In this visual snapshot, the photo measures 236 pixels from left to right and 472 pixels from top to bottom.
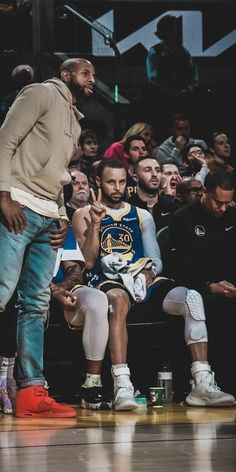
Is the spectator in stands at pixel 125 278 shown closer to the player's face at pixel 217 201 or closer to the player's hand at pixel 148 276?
the player's hand at pixel 148 276

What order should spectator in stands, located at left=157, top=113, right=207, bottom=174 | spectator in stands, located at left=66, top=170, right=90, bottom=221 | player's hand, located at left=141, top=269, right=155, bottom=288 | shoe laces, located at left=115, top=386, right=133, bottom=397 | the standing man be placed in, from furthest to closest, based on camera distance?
spectator in stands, located at left=157, top=113, right=207, bottom=174 < spectator in stands, located at left=66, top=170, right=90, bottom=221 < player's hand, located at left=141, top=269, right=155, bottom=288 < shoe laces, located at left=115, top=386, right=133, bottom=397 < the standing man

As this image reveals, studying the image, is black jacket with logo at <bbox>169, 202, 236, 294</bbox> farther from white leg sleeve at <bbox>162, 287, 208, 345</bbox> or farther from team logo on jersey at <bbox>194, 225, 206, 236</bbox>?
white leg sleeve at <bbox>162, 287, 208, 345</bbox>

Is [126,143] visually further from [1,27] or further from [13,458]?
[13,458]

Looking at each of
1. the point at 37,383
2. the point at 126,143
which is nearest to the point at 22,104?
the point at 37,383

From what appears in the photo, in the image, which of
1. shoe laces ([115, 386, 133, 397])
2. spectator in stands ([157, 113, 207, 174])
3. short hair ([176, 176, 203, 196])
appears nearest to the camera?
shoe laces ([115, 386, 133, 397])

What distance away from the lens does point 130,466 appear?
393cm

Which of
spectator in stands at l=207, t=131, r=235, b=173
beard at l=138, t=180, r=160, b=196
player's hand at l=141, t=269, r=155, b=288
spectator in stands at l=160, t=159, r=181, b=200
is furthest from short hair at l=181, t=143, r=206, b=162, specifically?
player's hand at l=141, t=269, r=155, b=288

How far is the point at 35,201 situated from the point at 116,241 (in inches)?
58.9

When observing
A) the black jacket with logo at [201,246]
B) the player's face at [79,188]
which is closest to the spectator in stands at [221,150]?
the player's face at [79,188]

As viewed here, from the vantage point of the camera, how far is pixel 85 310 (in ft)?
21.2

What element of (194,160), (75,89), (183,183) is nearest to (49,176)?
(75,89)

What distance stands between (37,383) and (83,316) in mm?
878

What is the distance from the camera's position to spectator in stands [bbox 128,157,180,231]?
7906 mm

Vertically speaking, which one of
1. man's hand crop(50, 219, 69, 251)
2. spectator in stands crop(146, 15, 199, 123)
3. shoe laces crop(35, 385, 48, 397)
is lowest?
shoe laces crop(35, 385, 48, 397)
